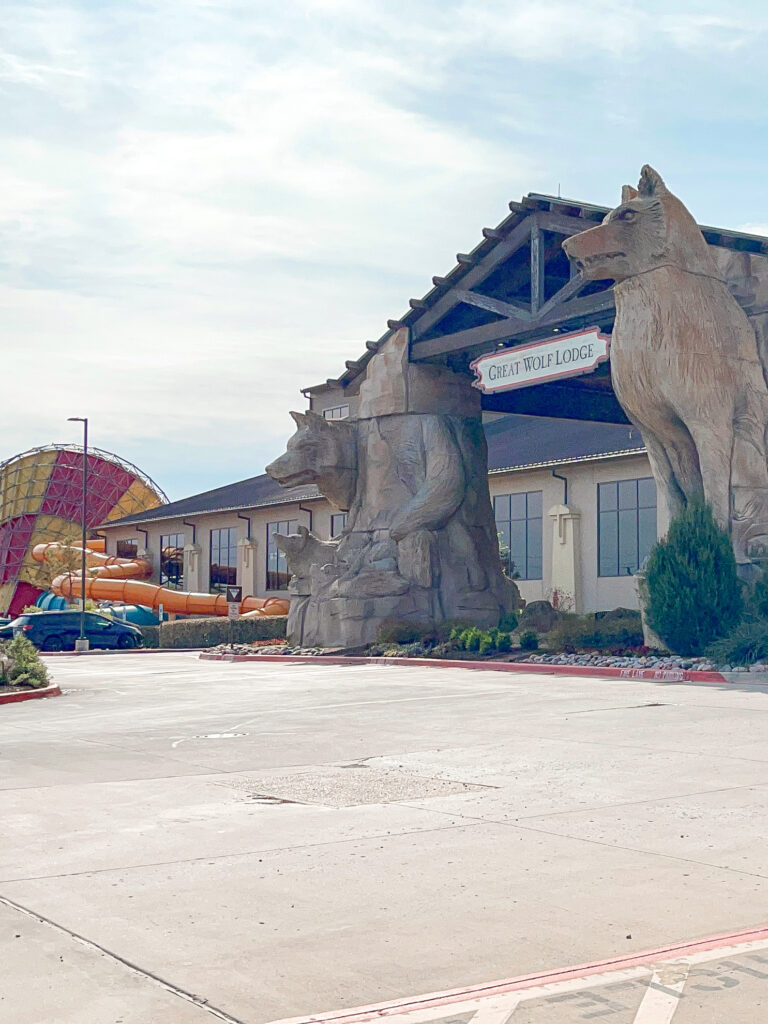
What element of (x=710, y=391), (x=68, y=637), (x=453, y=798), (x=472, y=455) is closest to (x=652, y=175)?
(x=710, y=391)

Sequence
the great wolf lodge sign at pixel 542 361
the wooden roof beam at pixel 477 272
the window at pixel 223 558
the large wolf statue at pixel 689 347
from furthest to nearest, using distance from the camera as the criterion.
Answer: the window at pixel 223 558
the wooden roof beam at pixel 477 272
the great wolf lodge sign at pixel 542 361
the large wolf statue at pixel 689 347

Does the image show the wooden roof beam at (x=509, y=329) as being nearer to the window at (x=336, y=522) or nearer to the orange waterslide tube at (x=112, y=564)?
the window at (x=336, y=522)

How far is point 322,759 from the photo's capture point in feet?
38.4

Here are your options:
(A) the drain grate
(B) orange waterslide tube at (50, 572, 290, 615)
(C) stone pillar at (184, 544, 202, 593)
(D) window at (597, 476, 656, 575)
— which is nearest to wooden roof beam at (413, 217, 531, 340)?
(D) window at (597, 476, 656, 575)

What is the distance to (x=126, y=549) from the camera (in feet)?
231

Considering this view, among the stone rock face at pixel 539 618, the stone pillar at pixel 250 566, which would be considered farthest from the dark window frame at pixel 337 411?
the stone rock face at pixel 539 618

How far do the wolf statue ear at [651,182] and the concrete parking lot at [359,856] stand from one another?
1141 centimetres

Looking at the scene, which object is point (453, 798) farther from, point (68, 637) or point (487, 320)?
point (68, 637)

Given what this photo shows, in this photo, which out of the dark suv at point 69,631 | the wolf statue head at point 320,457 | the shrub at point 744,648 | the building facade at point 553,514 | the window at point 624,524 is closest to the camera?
the shrub at point 744,648

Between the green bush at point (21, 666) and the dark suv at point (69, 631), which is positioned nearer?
the green bush at point (21, 666)

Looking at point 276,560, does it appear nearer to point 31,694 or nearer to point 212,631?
point 212,631

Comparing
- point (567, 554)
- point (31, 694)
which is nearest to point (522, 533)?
point (567, 554)

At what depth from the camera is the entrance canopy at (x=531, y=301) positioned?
80.5 ft

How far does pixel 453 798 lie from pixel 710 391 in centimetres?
1532
